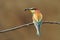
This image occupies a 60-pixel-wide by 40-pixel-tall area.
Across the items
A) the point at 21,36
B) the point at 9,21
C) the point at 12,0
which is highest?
the point at 12,0

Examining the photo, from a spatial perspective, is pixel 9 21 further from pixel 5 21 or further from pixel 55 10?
pixel 55 10

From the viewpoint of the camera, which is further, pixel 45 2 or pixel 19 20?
pixel 45 2

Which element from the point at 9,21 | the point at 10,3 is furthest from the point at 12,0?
the point at 9,21

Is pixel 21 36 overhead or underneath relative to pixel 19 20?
underneath

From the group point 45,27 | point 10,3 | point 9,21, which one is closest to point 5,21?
point 9,21

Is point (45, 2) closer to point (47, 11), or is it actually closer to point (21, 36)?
point (47, 11)

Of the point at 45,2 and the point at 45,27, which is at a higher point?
the point at 45,2
